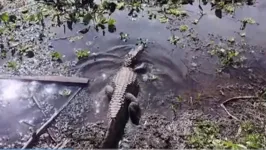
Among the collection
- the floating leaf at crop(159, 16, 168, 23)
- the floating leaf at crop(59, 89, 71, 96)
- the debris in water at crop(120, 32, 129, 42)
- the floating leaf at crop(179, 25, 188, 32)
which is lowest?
the floating leaf at crop(59, 89, 71, 96)

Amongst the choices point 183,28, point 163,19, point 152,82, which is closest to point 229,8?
point 183,28

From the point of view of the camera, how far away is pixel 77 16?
721 centimetres

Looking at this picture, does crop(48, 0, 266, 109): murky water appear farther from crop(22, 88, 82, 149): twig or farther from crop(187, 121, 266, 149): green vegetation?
crop(187, 121, 266, 149): green vegetation

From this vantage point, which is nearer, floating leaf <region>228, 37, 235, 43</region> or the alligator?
the alligator

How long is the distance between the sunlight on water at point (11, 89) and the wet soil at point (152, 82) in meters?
0.02

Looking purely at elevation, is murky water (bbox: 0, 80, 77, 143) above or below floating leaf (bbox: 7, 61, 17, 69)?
below

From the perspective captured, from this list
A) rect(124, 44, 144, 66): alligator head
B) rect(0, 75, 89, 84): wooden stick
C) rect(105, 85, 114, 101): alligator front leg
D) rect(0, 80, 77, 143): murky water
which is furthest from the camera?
rect(124, 44, 144, 66): alligator head

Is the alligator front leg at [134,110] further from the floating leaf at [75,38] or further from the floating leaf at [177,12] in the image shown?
the floating leaf at [177,12]

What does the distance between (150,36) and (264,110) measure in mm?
2559

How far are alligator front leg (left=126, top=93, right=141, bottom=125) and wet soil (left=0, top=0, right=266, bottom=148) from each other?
0.11 m

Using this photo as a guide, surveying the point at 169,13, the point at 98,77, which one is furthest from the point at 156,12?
the point at 98,77

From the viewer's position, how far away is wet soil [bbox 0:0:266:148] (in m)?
5.17

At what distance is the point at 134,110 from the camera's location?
213 inches

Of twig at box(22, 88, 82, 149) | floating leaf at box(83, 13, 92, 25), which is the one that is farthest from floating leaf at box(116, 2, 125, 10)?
twig at box(22, 88, 82, 149)
